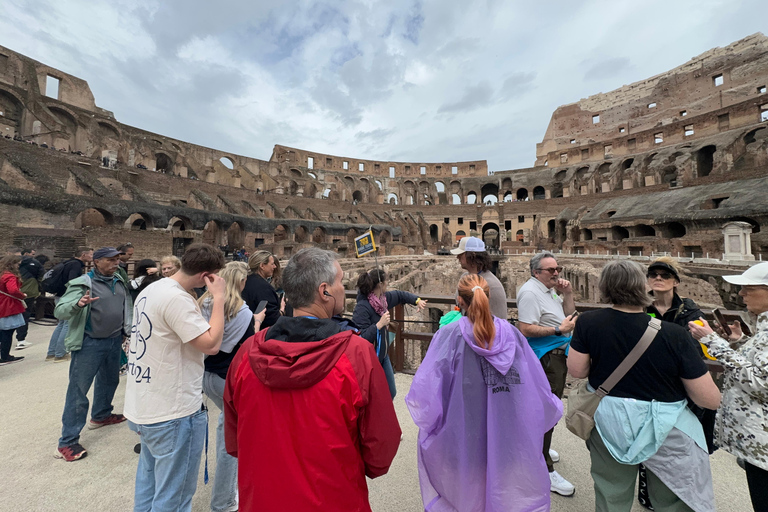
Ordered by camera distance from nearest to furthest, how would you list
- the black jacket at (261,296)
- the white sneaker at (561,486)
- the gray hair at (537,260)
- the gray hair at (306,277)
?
the gray hair at (306,277)
the white sneaker at (561,486)
the gray hair at (537,260)
the black jacket at (261,296)

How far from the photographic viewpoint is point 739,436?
1.59 metres

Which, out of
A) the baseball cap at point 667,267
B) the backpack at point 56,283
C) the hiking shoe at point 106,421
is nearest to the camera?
the baseball cap at point 667,267

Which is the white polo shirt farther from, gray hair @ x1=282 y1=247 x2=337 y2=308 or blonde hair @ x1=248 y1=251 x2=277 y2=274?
blonde hair @ x1=248 y1=251 x2=277 y2=274

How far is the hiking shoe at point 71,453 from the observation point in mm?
2607

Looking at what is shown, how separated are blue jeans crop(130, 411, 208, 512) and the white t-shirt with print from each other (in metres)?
0.08

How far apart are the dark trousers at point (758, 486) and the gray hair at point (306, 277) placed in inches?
95.5

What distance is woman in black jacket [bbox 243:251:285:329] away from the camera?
2.78m

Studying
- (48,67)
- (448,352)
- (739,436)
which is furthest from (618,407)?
(48,67)

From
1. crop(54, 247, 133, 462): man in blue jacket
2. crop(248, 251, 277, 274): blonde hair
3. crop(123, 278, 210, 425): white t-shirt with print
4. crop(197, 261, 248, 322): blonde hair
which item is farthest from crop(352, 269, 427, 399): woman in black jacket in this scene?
crop(54, 247, 133, 462): man in blue jacket

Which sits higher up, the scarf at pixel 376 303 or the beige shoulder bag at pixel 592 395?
the scarf at pixel 376 303

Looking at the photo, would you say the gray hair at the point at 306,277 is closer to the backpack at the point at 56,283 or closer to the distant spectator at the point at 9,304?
the backpack at the point at 56,283

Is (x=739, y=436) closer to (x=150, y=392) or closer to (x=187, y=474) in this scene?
(x=187, y=474)

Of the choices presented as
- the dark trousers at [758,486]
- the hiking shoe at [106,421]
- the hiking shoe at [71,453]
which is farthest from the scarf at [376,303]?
the hiking shoe at [106,421]

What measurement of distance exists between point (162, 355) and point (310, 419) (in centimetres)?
117
